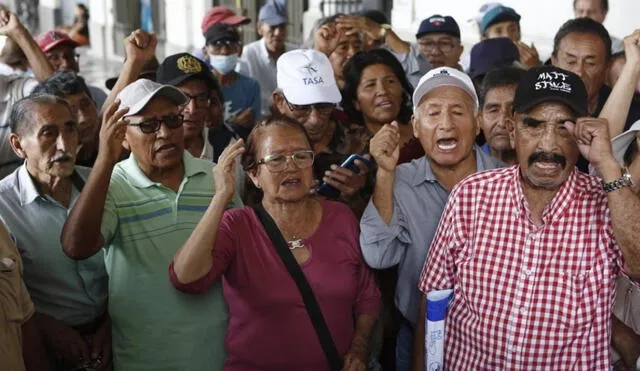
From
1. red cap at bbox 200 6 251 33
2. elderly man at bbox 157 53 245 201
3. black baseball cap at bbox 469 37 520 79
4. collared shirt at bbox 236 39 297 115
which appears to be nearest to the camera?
elderly man at bbox 157 53 245 201

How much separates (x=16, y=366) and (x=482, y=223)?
1726 millimetres

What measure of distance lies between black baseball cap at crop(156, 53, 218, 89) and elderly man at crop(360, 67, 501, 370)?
4.82 feet

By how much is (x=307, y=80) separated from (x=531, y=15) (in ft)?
19.0

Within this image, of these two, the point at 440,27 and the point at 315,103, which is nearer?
the point at 315,103

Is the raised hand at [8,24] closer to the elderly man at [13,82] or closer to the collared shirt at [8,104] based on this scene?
the elderly man at [13,82]

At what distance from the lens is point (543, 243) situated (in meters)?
3.16

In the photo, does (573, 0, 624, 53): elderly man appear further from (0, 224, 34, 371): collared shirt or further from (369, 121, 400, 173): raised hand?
(0, 224, 34, 371): collared shirt

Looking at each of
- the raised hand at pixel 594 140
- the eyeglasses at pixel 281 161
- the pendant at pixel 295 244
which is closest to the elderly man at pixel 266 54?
the eyeglasses at pixel 281 161

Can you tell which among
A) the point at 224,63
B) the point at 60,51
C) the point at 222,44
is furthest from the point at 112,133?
the point at 60,51

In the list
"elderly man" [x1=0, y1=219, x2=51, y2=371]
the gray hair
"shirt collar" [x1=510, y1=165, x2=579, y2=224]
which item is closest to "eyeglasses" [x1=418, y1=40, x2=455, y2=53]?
the gray hair

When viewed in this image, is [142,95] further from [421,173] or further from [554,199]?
[554,199]

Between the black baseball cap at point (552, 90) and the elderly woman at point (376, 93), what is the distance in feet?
5.27

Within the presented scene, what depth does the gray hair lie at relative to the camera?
3996mm

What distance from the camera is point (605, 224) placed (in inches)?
124
